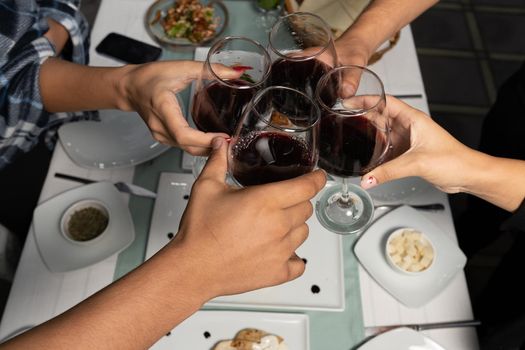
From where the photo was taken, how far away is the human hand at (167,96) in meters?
0.89

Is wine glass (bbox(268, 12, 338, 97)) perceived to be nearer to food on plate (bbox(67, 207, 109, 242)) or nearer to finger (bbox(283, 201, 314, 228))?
finger (bbox(283, 201, 314, 228))

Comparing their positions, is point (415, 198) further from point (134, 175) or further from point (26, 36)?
point (26, 36)

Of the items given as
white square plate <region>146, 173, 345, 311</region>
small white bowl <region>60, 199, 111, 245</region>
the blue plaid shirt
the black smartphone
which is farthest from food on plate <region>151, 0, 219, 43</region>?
small white bowl <region>60, 199, 111, 245</region>

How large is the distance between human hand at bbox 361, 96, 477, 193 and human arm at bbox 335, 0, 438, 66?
264 mm

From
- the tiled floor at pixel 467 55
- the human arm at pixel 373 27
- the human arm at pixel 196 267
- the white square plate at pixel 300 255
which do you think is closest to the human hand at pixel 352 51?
the human arm at pixel 373 27

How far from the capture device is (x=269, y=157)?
32.2 inches

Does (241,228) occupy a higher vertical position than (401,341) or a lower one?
higher

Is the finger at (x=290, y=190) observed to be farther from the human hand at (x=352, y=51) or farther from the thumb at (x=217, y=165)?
the human hand at (x=352, y=51)

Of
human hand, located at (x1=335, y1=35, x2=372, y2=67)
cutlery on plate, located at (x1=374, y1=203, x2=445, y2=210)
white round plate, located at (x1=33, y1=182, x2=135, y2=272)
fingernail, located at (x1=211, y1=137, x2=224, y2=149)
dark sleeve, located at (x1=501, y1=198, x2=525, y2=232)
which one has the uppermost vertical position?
human hand, located at (x1=335, y1=35, x2=372, y2=67)

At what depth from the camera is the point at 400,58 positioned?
1502 millimetres

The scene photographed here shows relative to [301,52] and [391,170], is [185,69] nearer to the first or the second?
[301,52]

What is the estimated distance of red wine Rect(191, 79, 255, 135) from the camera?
33.6 inches

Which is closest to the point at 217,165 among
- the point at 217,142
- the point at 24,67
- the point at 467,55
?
the point at 217,142

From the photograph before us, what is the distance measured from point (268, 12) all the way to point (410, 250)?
958 mm
